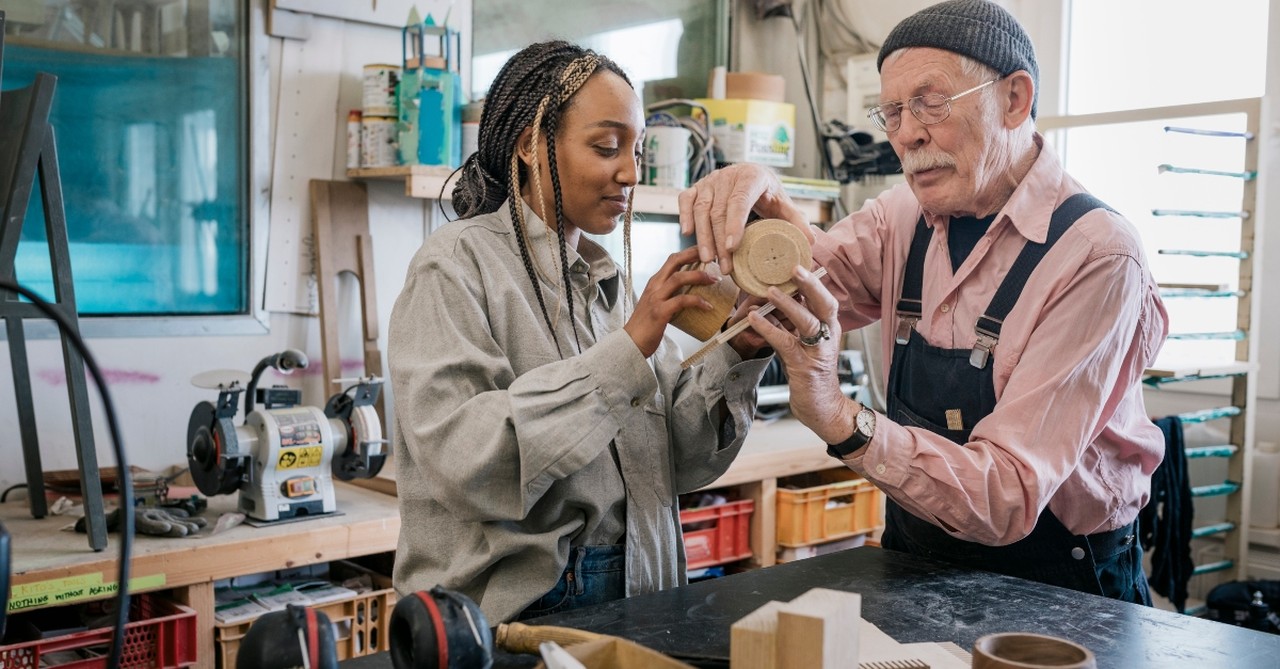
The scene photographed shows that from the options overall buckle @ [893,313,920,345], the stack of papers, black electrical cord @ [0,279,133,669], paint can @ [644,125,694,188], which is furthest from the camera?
paint can @ [644,125,694,188]

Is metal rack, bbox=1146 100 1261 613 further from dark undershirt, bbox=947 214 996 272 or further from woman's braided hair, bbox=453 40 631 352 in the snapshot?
woman's braided hair, bbox=453 40 631 352

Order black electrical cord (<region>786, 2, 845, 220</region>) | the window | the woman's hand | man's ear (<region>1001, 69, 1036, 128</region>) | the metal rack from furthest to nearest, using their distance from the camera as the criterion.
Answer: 1. black electrical cord (<region>786, 2, 845, 220</region>)
2. the metal rack
3. the window
4. man's ear (<region>1001, 69, 1036, 128</region>)
5. the woman's hand

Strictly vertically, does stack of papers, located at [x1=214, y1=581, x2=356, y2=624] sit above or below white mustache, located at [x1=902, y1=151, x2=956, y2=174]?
below

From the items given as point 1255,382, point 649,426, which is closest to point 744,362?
point 649,426

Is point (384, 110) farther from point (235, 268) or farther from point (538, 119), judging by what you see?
point (538, 119)

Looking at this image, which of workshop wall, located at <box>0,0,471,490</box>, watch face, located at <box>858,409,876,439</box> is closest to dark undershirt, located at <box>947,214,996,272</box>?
watch face, located at <box>858,409,876,439</box>

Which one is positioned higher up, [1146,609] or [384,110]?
[384,110]

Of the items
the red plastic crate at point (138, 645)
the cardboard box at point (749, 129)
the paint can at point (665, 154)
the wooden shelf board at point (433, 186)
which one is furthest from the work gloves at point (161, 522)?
the cardboard box at point (749, 129)

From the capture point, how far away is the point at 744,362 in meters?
1.61

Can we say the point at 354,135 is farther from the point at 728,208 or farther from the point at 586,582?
the point at 586,582

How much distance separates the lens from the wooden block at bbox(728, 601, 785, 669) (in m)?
1.00

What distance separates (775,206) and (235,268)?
1.79m

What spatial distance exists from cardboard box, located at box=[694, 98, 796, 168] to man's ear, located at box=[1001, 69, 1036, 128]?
199 centimetres

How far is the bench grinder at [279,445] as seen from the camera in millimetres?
2416
